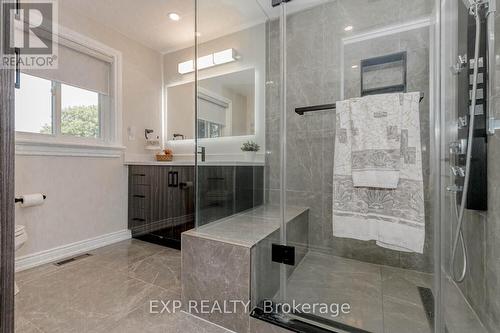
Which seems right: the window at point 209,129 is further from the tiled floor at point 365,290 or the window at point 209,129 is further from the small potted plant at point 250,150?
the tiled floor at point 365,290

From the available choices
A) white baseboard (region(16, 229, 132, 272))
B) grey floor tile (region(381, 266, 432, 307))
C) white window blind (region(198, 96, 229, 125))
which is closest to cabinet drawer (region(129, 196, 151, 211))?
A: white baseboard (region(16, 229, 132, 272))

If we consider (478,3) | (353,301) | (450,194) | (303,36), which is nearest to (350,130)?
(450,194)

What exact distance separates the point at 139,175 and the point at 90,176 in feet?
1.53

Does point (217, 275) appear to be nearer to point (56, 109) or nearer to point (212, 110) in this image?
point (212, 110)

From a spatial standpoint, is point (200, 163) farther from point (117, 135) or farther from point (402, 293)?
point (402, 293)

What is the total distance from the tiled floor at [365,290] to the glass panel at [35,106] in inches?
97.4

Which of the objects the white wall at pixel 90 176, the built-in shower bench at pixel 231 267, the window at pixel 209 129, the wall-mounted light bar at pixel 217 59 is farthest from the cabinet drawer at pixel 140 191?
the wall-mounted light bar at pixel 217 59

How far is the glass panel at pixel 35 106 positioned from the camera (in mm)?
1927

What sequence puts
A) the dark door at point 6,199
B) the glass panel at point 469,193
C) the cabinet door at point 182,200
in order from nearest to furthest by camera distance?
the dark door at point 6,199, the glass panel at point 469,193, the cabinet door at point 182,200

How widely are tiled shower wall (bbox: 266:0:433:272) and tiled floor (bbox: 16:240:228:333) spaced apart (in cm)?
106

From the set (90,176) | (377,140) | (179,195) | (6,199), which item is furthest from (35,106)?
(377,140)

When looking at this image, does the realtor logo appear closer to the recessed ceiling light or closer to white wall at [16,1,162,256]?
white wall at [16,1,162,256]

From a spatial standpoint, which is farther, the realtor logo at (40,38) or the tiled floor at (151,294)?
the realtor logo at (40,38)

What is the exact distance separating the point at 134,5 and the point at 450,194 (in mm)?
3064
